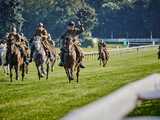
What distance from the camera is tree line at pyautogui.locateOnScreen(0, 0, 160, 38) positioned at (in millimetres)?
106481

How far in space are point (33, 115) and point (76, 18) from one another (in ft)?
301

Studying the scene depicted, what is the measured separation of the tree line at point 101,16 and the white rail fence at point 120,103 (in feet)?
322

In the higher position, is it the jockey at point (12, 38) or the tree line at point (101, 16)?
the tree line at point (101, 16)

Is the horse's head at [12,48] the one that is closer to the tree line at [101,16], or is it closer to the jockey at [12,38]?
the jockey at [12,38]

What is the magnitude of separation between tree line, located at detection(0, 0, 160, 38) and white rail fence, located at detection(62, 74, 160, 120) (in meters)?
98.0

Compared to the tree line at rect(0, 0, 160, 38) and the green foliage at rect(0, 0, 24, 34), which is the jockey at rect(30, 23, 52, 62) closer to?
the green foliage at rect(0, 0, 24, 34)

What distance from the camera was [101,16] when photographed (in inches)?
4774

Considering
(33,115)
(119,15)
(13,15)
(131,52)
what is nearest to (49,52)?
(33,115)

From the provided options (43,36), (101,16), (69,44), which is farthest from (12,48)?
(101,16)

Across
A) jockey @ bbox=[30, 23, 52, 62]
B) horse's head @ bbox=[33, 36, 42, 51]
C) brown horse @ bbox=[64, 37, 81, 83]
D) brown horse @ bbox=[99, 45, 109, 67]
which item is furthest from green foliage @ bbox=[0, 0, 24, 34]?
brown horse @ bbox=[64, 37, 81, 83]

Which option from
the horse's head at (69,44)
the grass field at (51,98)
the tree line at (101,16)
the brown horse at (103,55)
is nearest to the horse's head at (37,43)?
the grass field at (51,98)

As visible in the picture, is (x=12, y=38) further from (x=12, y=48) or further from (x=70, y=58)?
(x=70, y=58)

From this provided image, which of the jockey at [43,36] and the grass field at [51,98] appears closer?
the grass field at [51,98]

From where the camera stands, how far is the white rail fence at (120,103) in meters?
2.76
